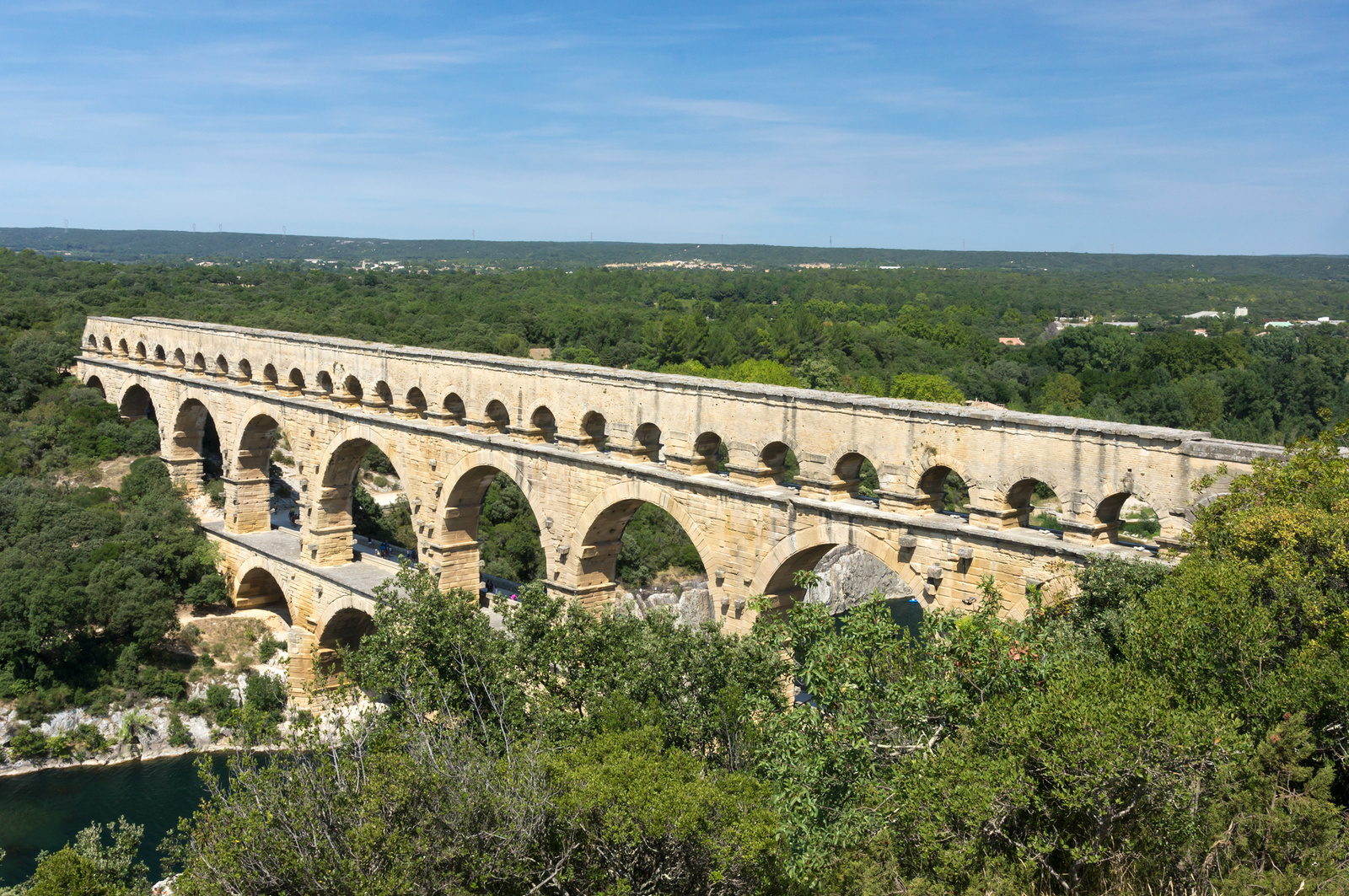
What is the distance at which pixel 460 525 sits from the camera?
25.8 metres

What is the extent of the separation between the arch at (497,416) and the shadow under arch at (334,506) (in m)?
5.67

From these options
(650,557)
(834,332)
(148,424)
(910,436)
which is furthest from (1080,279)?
(910,436)

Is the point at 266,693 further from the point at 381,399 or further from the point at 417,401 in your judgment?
the point at 417,401

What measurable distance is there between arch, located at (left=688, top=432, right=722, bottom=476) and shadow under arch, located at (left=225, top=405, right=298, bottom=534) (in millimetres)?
18280

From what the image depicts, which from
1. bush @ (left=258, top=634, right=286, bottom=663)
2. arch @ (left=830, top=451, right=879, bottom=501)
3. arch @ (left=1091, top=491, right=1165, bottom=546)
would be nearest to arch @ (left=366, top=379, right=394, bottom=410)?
bush @ (left=258, top=634, right=286, bottom=663)

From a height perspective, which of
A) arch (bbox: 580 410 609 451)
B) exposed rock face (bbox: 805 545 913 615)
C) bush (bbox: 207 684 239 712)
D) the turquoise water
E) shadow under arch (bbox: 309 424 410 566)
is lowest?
the turquoise water

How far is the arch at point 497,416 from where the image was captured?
24.3 metres

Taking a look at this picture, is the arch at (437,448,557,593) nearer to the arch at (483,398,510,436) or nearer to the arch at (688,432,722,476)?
the arch at (483,398,510,436)

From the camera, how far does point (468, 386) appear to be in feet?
80.8

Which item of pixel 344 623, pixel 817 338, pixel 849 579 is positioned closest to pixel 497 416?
pixel 344 623

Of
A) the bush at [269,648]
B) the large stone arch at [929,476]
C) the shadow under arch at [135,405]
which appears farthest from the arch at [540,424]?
the shadow under arch at [135,405]

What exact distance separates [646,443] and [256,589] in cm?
1814

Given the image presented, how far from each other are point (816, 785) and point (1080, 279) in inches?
6675

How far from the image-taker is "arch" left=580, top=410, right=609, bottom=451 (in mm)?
22148
